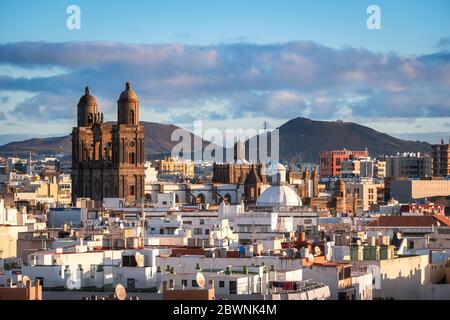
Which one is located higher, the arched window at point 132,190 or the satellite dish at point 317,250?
the arched window at point 132,190

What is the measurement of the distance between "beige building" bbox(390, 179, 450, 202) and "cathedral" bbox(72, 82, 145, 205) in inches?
1472

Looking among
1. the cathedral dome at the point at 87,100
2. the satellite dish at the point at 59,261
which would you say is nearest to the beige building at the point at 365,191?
the cathedral dome at the point at 87,100

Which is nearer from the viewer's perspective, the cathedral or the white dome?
the white dome

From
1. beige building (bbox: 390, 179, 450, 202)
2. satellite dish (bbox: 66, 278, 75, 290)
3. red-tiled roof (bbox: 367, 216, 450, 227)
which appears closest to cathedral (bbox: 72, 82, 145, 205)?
red-tiled roof (bbox: 367, 216, 450, 227)

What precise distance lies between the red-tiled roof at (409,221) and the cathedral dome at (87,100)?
43279 millimetres

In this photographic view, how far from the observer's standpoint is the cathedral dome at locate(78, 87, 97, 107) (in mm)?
127438

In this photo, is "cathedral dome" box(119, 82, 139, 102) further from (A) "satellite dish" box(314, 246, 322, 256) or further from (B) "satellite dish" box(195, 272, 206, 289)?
(B) "satellite dish" box(195, 272, 206, 289)

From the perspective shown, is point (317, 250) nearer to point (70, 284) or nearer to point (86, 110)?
point (70, 284)

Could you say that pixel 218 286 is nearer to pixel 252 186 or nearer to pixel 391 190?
pixel 252 186

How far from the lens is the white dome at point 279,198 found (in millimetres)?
109562

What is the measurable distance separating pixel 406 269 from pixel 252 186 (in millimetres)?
76814

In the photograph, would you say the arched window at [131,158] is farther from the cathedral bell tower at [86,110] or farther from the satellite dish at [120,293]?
the satellite dish at [120,293]

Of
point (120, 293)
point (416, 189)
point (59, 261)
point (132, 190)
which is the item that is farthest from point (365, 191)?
point (120, 293)
